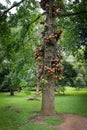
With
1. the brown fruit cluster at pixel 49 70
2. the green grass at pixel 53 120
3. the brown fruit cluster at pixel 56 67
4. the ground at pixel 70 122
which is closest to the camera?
the ground at pixel 70 122

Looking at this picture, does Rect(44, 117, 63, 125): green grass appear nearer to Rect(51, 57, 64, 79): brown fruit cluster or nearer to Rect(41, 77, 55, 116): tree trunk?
Rect(41, 77, 55, 116): tree trunk

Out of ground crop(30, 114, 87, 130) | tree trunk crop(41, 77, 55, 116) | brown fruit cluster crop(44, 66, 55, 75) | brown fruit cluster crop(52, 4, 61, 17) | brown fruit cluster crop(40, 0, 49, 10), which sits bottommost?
ground crop(30, 114, 87, 130)

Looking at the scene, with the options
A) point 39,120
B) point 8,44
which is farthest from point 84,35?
point 39,120

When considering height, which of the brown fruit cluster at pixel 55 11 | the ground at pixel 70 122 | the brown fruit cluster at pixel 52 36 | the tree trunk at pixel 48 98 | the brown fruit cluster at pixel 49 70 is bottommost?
the ground at pixel 70 122

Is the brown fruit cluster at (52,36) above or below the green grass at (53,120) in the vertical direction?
above

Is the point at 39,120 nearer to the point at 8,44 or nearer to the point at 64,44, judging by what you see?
the point at 8,44

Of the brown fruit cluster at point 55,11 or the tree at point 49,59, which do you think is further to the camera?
the brown fruit cluster at point 55,11

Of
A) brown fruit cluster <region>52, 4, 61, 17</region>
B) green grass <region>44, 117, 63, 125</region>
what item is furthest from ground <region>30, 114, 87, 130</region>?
brown fruit cluster <region>52, 4, 61, 17</region>

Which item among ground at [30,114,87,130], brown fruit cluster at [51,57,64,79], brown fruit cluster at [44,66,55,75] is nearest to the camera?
ground at [30,114,87,130]

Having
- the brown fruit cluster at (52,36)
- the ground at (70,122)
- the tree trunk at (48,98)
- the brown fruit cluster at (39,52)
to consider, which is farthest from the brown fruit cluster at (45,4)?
the ground at (70,122)

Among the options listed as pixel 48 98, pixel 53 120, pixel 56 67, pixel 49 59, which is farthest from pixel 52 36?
pixel 53 120

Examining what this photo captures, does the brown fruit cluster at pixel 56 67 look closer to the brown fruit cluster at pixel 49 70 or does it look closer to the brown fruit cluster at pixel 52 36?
the brown fruit cluster at pixel 49 70

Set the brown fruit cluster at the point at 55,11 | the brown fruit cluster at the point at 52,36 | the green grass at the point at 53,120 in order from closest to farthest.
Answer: the green grass at the point at 53,120 < the brown fruit cluster at the point at 52,36 < the brown fruit cluster at the point at 55,11

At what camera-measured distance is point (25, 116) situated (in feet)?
43.0
